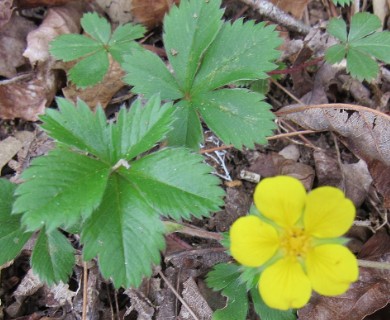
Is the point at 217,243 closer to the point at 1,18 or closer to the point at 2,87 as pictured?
the point at 2,87

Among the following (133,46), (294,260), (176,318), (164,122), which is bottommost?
(176,318)

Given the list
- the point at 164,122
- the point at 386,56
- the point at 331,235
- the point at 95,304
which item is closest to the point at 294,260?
the point at 331,235

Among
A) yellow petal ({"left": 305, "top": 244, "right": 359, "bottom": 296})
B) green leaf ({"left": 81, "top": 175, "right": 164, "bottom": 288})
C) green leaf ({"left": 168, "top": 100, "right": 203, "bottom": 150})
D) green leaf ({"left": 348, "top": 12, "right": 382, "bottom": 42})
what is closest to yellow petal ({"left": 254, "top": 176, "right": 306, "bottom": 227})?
yellow petal ({"left": 305, "top": 244, "right": 359, "bottom": 296})

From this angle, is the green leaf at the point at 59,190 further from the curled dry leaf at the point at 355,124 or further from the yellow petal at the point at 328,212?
the curled dry leaf at the point at 355,124

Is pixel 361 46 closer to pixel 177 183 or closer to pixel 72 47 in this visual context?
pixel 177 183

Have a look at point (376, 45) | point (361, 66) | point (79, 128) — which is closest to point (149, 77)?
point (79, 128)

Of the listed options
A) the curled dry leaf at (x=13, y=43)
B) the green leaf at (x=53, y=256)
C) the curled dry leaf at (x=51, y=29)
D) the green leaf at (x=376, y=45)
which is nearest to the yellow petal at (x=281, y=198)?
the green leaf at (x=53, y=256)

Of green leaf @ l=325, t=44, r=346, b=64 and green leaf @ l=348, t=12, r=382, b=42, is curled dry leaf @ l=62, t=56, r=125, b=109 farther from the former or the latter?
green leaf @ l=348, t=12, r=382, b=42

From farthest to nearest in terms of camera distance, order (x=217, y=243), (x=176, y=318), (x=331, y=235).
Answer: (x=217, y=243), (x=176, y=318), (x=331, y=235)
